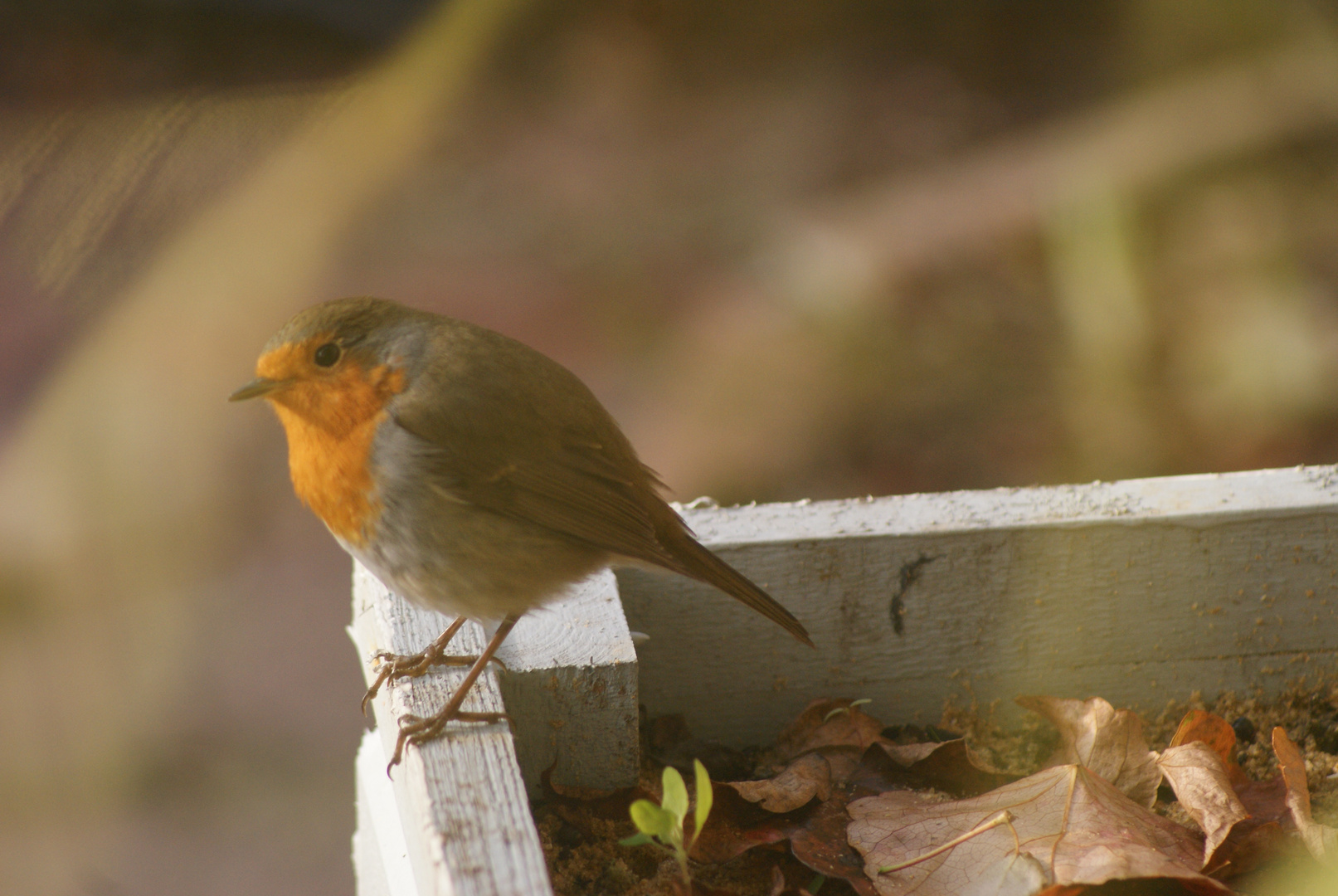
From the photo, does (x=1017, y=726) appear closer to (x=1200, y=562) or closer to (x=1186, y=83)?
(x=1200, y=562)

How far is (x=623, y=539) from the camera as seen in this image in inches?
65.9

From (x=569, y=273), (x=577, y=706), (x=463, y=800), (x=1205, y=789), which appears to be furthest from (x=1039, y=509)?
(x=569, y=273)

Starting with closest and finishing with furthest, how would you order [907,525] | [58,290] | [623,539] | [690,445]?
[623,539]
[907,525]
[58,290]
[690,445]

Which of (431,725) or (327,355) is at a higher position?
(327,355)

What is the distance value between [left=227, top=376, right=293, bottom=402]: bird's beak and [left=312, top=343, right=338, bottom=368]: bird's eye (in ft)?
0.15

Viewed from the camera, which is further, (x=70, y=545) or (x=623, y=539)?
(x=70, y=545)

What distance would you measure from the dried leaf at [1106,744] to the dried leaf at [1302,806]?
14 cm

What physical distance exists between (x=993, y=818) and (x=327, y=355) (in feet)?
3.18

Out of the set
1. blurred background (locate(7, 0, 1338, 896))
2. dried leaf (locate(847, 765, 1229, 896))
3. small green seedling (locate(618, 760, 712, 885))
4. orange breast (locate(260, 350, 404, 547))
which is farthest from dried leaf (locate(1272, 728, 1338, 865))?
blurred background (locate(7, 0, 1338, 896))

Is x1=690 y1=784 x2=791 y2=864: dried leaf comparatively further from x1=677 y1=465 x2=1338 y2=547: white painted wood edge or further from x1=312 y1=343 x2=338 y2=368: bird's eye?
x1=312 y1=343 x2=338 y2=368: bird's eye

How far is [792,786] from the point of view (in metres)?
1.60

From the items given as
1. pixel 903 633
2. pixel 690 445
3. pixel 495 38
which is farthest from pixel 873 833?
pixel 495 38

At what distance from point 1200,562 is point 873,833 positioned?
650mm

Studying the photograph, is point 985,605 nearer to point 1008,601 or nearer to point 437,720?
point 1008,601
